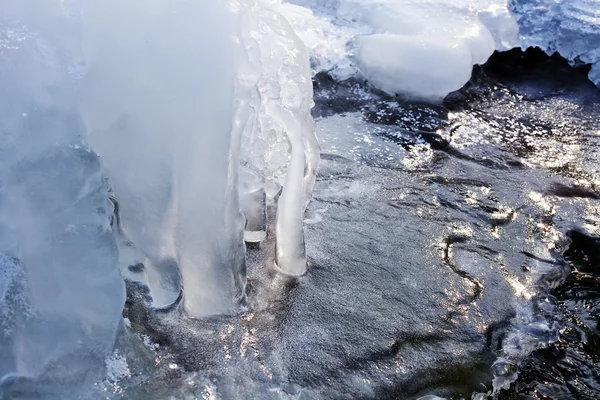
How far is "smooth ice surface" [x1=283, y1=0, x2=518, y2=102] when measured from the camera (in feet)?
16.4

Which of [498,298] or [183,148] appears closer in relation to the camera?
[183,148]

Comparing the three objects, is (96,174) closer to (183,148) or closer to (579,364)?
(183,148)

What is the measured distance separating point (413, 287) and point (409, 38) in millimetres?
2986

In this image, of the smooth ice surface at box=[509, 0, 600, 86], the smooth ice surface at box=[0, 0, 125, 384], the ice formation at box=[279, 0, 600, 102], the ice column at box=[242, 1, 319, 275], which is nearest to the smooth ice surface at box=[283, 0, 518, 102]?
the ice formation at box=[279, 0, 600, 102]

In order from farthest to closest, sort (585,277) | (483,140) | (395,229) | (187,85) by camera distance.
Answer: (483,140) < (395,229) < (585,277) < (187,85)

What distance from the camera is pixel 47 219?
87.7 inches

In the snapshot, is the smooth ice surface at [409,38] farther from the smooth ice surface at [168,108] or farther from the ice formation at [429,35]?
the smooth ice surface at [168,108]

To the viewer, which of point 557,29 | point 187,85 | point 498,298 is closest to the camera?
point 187,85

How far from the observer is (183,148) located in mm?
2357

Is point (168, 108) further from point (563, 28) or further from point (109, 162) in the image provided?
point (563, 28)

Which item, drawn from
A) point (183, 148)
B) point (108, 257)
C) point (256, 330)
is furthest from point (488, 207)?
point (108, 257)

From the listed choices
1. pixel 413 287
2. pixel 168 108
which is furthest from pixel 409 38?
pixel 168 108

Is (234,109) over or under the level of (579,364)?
over

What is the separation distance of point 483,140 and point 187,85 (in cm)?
285
